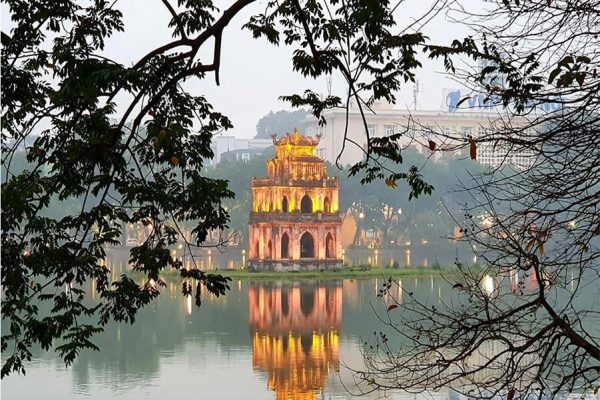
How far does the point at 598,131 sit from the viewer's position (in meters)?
6.21

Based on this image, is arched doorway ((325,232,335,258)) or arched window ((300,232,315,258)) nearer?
arched doorway ((325,232,335,258))

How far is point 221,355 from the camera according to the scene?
73.5 ft

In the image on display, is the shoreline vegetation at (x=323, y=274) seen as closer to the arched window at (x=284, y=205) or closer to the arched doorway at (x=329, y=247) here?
the arched doorway at (x=329, y=247)

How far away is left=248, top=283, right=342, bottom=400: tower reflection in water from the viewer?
18867 mm

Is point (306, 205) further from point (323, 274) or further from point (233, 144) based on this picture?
point (233, 144)

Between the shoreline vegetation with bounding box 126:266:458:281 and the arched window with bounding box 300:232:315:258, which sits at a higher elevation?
the arched window with bounding box 300:232:315:258

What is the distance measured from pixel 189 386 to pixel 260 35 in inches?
427

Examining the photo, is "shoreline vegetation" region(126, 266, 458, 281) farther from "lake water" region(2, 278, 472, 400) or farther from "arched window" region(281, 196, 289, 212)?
"lake water" region(2, 278, 472, 400)

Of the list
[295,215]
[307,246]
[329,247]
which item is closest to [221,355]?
[295,215]

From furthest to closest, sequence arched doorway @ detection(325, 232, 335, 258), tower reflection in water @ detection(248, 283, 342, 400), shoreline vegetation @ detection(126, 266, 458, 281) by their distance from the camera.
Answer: arched doorway @ detection(325, 232, 335, 258)
shoreline vegetation @ detection(126, 266, 458, 281)
tower reflection in water @ detection(248, 283, 342, 400)

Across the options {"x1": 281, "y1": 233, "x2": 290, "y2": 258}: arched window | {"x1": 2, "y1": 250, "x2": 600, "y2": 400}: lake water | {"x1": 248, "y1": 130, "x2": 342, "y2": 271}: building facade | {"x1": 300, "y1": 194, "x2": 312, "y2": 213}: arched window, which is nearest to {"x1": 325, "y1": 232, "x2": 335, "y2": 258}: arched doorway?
{"x1": 248, "y1": 130, "x2": 342, "y2": 271}: building facade

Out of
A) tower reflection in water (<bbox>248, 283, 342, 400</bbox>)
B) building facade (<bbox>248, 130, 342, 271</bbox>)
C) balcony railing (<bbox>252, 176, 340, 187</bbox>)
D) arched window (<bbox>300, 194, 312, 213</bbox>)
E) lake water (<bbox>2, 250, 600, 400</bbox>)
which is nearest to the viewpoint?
lake water (<bbox>2, 250, 600, 400</bbox>)

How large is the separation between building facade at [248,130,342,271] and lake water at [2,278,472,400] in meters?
13.1

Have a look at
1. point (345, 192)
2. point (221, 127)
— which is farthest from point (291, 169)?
point (221, 127)
